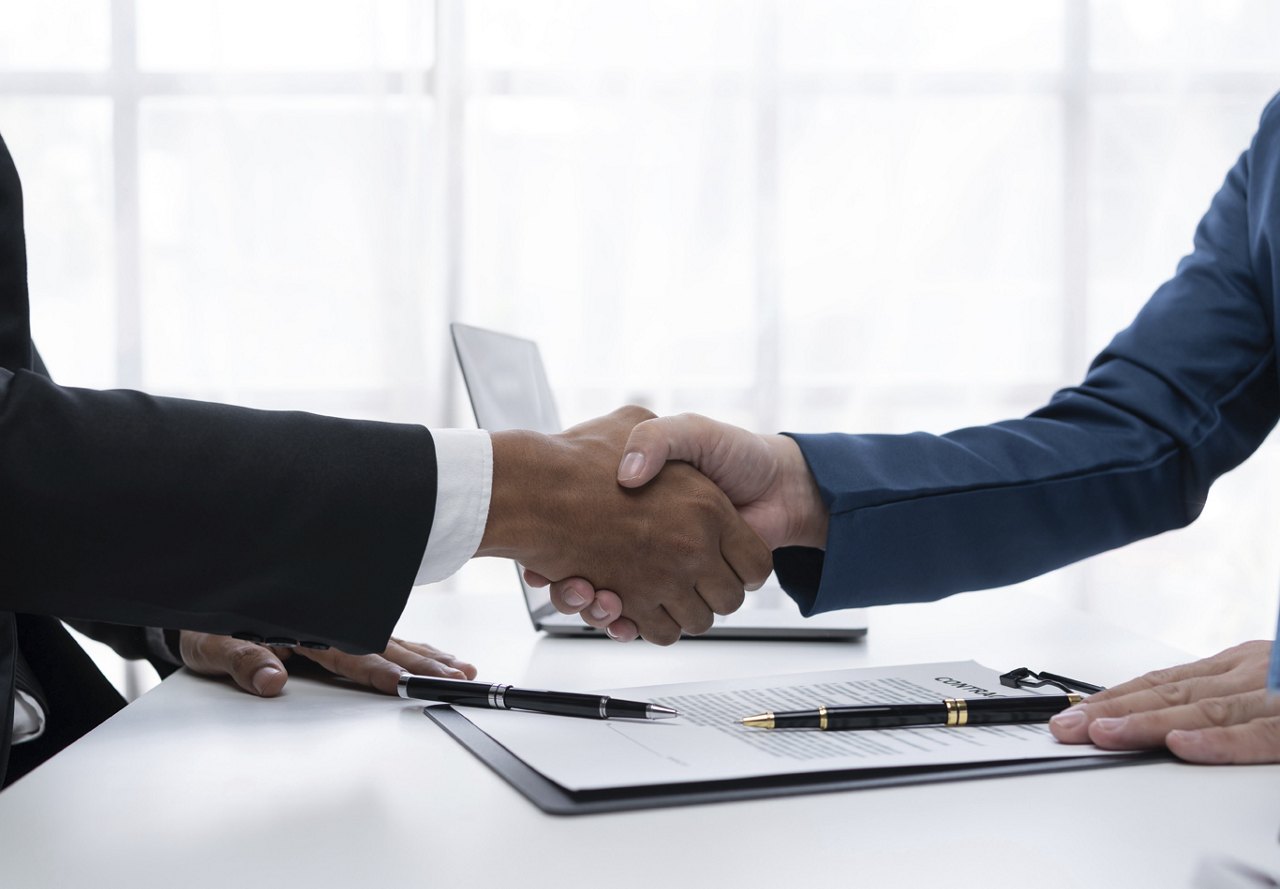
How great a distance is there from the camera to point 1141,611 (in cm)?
285

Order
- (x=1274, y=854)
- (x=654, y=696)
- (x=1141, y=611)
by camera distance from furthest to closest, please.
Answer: (x=1141, y=611)
(x=654, y=696)
(x=1274, y=854)

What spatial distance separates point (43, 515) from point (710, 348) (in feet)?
7.07

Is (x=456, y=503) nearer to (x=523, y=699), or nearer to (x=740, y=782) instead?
(x=523, y=699)

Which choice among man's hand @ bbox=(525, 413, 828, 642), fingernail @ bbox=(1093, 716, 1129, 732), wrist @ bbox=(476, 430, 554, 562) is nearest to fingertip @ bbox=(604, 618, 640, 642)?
man's hand @ bbox=(525, 413, 828, 642)

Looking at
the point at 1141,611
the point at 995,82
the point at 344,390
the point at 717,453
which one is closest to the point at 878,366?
the point at 995,82

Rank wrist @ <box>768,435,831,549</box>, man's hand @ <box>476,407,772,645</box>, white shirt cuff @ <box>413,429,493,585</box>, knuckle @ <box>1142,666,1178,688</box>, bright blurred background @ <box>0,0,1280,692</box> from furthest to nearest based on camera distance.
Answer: bright blurred background @ <box>0,0,1280,692</box> → wrist @ <box>768,435,831,549</box> → man's hand @ <box>476,407,772,645</box> → white shirt cuff @ <box>413,429,493,585</box> → knuckle @ <box>1142,666,1178,688</box>

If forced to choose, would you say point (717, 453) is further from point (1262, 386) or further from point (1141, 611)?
point (1141, 611)

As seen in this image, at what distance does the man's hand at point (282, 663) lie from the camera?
2.72 ft

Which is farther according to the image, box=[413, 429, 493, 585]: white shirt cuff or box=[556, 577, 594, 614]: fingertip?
box=[556, 577, 594, 614]: fingertip

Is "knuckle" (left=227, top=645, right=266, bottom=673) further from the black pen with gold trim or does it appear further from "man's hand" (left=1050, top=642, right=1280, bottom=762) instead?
"man's hand" (left=1050, top=642, right=1280, bottom=762)

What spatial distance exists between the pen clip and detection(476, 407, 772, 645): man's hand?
308 millimetres

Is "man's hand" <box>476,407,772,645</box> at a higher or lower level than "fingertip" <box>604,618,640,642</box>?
higher

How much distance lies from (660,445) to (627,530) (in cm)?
9

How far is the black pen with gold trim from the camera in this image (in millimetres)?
686
